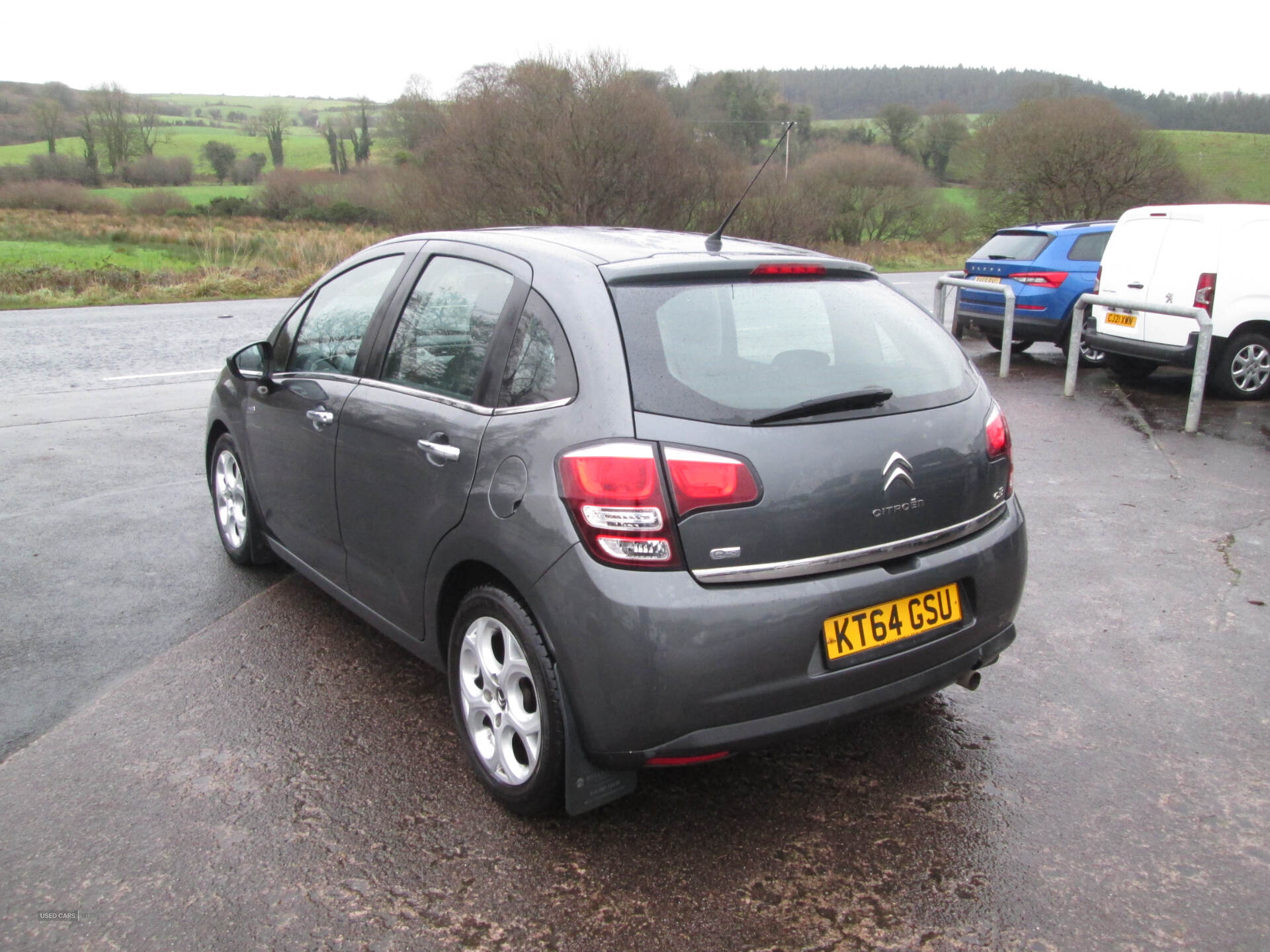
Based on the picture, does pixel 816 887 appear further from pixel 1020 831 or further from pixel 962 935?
pixel 1020 831

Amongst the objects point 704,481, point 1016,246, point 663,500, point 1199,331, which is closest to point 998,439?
point 704,481

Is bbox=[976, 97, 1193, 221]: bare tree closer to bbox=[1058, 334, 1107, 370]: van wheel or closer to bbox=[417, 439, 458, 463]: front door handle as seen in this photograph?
bbox=[1058, 334, 1107, 370]: van wheel

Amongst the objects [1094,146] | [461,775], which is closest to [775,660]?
[461,775]

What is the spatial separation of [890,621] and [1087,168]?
35.8 meters

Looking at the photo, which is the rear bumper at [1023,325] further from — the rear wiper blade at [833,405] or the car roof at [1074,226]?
the rear wiper blade at [833,405]

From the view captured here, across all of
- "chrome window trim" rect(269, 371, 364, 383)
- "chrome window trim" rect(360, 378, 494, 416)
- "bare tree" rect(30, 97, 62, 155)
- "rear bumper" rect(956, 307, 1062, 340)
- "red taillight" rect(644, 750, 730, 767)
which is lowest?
"rear bumper" rect(956, 307, 1062, 340)

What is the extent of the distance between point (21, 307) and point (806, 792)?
19.2 meters

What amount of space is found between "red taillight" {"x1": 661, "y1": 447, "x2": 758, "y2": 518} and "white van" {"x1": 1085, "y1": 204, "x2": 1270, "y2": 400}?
7973 millimetres

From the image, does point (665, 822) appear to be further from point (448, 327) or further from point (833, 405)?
point (448, 327)

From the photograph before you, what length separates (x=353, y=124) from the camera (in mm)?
65688

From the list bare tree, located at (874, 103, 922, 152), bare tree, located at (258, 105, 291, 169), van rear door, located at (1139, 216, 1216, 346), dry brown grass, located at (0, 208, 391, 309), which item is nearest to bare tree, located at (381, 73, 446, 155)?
dry brown grass, located at (0, 208, 391, 309)

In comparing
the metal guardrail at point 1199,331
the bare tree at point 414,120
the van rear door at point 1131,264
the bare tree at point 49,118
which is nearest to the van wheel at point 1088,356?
the van rear door at point 1131,264

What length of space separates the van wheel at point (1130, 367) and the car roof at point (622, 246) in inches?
342

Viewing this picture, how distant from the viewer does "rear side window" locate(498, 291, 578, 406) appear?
2830mm
